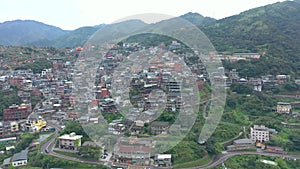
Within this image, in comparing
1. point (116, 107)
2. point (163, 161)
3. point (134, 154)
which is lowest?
point (163, 161)

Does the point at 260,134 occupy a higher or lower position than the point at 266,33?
lower

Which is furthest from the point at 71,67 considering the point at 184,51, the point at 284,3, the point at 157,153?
the point at 284,3

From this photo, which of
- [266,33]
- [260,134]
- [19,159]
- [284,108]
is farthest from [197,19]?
[19,159]

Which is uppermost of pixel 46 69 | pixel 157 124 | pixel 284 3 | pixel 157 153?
pixel 284 3

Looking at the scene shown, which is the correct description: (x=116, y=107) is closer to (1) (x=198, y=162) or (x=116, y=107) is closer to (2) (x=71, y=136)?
(2) (x=71, y=136)

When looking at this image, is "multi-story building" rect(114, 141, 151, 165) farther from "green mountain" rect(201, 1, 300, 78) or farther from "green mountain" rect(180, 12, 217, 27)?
"green mountain" rect(180, 12, 217, 27)

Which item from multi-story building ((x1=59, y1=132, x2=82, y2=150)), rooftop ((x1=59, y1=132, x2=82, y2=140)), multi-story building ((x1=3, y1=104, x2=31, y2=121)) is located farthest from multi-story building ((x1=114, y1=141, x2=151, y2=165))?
multi-story building ((x1=3, y1=104, x2=31, y2=121))

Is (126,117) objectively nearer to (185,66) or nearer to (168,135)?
(168,135)
